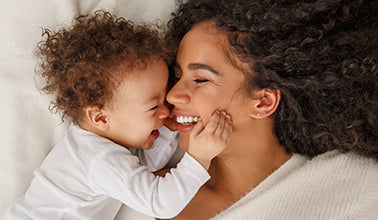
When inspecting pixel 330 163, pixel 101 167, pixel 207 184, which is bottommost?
pixel 207 184

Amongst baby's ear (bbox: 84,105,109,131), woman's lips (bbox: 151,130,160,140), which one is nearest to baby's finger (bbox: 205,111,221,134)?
woman's lips (bbox: 151,130,160,140)

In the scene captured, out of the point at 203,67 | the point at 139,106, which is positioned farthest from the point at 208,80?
the point at 139,106

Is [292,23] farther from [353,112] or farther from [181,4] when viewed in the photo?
[181,4]

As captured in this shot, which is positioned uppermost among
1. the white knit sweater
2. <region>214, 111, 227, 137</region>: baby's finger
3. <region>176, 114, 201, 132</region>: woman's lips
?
<region>214, 111, 227, 137</region>: baby's finger

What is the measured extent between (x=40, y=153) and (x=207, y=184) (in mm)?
924

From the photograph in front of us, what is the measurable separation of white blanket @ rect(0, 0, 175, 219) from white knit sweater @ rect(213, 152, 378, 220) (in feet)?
2.10

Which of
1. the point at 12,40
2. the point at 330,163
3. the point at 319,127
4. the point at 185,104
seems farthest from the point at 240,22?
the point at 12,40

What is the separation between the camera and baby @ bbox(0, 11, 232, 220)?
1495mm

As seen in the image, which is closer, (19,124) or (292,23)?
(292,23)

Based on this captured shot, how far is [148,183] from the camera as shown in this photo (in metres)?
1.52

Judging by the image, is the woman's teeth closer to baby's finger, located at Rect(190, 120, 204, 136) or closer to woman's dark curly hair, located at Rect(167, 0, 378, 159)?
baby's finger, located at Rect(190, 120, 204, 136)

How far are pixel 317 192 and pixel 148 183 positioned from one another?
777mm

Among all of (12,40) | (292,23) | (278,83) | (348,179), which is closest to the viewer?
(292,23)

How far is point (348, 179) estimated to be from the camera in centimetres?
165
